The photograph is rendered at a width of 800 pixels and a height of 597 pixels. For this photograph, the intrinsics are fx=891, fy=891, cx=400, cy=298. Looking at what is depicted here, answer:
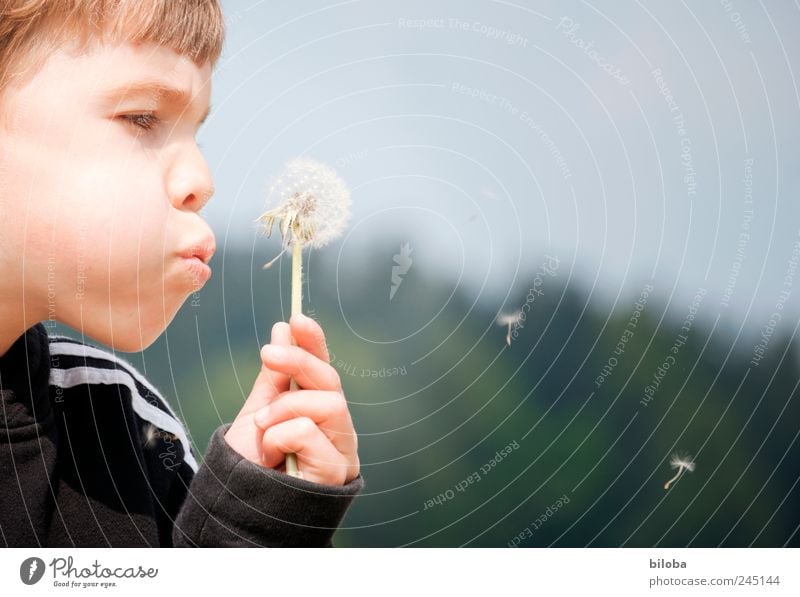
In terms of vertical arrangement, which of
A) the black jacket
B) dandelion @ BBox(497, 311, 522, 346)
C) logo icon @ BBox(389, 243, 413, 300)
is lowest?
the black jacket

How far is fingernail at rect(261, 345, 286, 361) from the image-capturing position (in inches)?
27.4

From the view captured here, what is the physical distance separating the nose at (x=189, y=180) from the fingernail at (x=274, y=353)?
145mm

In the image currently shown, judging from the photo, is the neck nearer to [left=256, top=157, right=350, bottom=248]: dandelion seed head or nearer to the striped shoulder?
the striped shoulder

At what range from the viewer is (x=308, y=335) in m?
0.70

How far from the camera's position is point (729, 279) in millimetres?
891

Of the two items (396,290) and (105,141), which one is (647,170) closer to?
(396,290)

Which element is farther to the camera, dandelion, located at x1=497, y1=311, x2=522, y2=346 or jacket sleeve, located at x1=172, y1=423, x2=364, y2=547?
dandelion, located at x1=497, y1=311, x2=522, y2=346

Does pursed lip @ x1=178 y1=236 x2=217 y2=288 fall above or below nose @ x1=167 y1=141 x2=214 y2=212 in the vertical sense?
below

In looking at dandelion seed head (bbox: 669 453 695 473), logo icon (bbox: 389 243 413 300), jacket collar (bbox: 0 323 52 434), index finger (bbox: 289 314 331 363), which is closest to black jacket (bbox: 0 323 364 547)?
jacket collar (bbox: 0 323 52 434)

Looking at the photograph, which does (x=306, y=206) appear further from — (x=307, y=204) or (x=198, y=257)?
(x=198, y=257)
